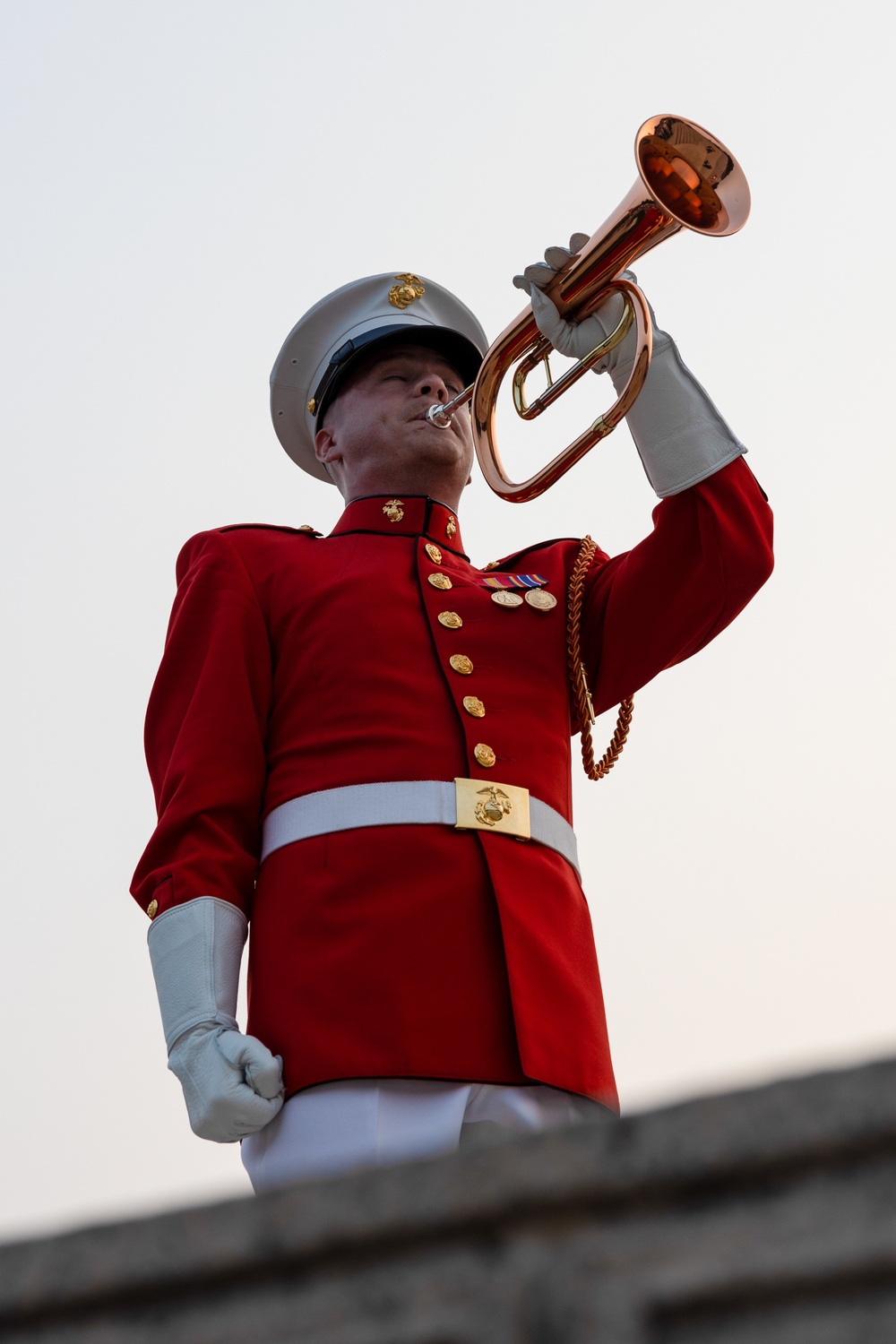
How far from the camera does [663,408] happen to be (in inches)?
140

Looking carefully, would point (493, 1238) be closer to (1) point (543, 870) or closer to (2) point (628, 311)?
(1) point (543, 870)

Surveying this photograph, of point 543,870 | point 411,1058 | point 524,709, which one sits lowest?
point 411,1058

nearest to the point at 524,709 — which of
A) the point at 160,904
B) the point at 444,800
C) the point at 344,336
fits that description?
the point at 444,800

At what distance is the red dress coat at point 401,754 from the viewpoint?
3059 millimetres

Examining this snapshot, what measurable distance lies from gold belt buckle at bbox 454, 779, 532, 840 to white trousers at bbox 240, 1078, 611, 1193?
493 mm

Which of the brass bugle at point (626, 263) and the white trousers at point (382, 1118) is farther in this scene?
the brass bugle at point (626, 263)

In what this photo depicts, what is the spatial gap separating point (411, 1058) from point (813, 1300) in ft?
6.24

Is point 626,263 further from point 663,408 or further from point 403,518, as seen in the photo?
point 403,518

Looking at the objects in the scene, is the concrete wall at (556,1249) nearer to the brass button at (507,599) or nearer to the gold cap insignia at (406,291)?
the brass button at (507,599)

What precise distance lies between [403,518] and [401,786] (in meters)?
0.90

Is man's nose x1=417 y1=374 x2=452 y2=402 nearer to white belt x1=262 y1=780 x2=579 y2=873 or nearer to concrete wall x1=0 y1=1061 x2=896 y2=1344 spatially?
white belt x1=262 y1=780 x2=579 y2=873

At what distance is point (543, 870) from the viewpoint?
10.9 ft

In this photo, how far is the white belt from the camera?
128 inches

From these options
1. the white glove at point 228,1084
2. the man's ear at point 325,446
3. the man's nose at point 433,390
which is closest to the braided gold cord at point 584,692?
the man's nose at point 433,390
